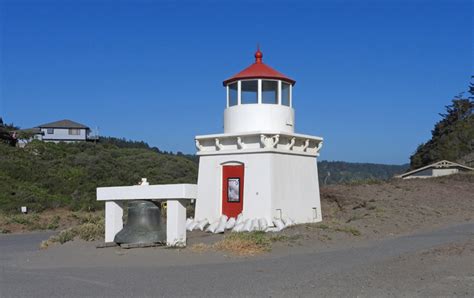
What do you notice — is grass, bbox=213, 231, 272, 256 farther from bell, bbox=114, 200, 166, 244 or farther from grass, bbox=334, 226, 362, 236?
grass, bbox=334, 226, 362, 236

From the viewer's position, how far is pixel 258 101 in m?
18.8

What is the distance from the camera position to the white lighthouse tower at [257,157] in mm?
17969

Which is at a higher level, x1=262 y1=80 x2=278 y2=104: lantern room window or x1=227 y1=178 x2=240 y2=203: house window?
x1=262 y1=80 x2=278 y2=104: lantern room window

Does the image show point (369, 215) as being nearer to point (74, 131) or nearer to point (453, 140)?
point (453, 140)

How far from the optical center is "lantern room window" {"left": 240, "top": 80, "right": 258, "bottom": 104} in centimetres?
1892

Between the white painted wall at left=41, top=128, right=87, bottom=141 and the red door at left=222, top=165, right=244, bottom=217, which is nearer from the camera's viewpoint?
the red door at left=222, top=165, right=244, bottom=217

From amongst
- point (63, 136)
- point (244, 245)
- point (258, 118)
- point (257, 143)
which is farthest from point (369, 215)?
point (63, 136)

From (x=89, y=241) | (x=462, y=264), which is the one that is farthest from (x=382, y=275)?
(x=89, y=241)

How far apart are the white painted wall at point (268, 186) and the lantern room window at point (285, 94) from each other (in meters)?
1.76

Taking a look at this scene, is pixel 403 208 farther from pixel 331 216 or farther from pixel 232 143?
pixel 232 143

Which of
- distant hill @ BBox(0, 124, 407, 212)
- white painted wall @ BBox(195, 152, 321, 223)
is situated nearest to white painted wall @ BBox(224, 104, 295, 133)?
white painted wall @ BBox(195, 152, 321, 223)

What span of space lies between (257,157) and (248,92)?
2.28 meters

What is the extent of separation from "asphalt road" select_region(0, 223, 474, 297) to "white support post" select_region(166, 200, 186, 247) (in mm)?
2011

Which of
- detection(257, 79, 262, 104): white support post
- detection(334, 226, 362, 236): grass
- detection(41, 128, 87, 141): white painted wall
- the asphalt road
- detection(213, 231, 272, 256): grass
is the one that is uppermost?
detection(41, 128, 87, 141): white painted wall
